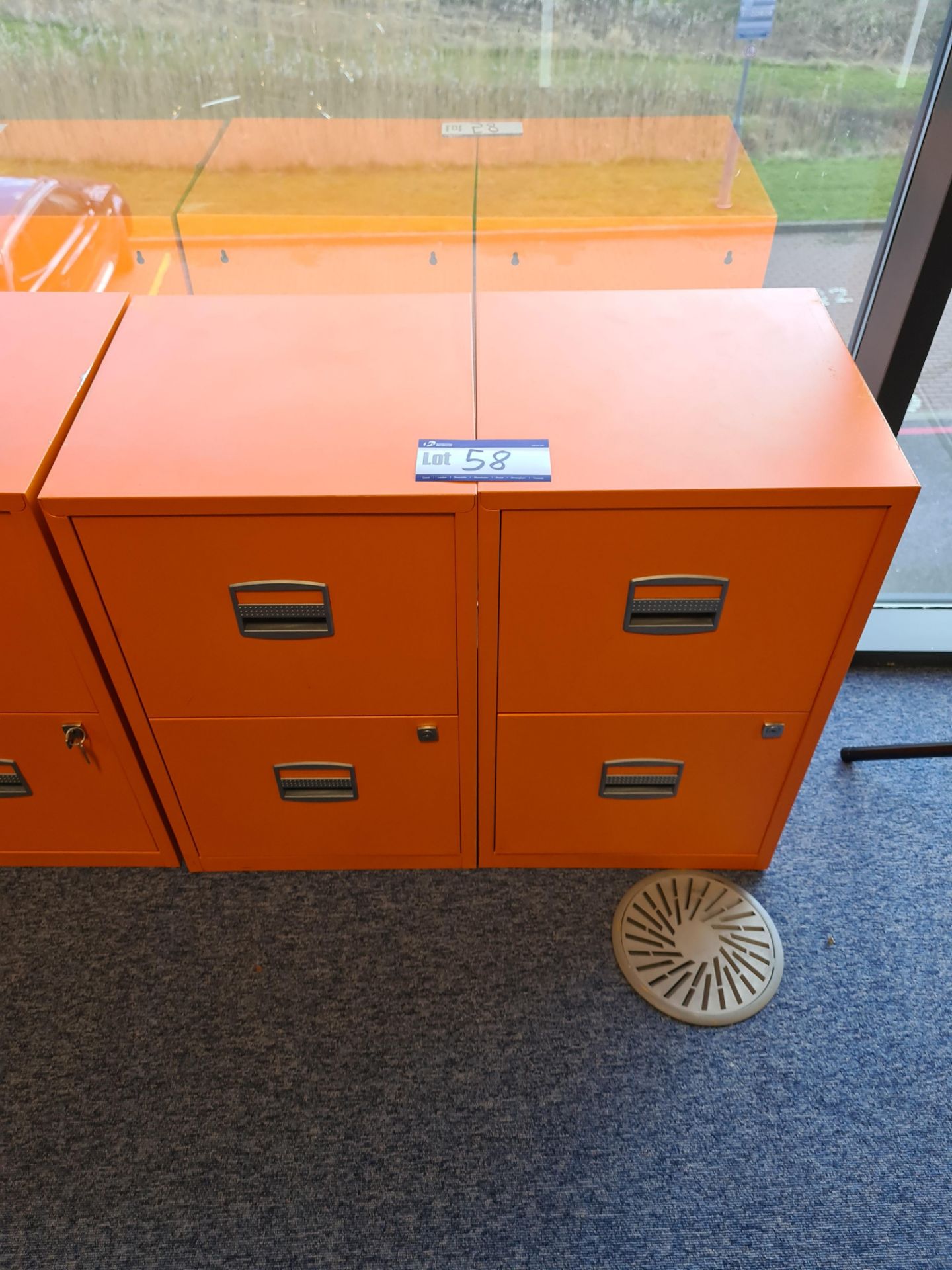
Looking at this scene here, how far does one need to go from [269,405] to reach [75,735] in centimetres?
55

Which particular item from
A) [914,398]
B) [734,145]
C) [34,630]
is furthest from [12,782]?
[914,398]

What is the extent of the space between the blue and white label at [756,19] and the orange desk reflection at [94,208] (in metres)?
0.78

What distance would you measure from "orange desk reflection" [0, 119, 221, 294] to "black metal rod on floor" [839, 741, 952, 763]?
1420 mm

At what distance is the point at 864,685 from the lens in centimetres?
185

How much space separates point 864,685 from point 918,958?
0.59 m

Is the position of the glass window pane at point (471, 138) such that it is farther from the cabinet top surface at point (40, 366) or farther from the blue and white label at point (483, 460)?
the blue and white label at point (483, 460)

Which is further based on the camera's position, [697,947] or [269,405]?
[697,947]

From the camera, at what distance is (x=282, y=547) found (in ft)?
3.45

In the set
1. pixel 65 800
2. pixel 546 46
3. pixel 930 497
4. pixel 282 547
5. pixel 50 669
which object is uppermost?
pixel 546 46

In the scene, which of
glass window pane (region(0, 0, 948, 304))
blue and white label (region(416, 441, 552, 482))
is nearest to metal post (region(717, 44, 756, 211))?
glass window pane (region(0, 0, 948, 304))

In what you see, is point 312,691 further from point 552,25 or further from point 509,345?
point 552,25

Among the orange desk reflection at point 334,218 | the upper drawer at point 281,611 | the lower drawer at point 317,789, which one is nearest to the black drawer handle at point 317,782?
the lower drawer at point 317,789

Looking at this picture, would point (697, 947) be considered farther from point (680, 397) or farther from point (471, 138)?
point (471, 138)

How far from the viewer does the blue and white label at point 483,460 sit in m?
1.00
